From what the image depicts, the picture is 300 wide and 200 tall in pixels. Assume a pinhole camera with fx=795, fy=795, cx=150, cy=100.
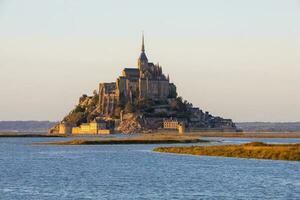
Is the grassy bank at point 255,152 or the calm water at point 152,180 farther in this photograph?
the grassy bank at point 255,152

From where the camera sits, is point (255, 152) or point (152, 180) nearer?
point (152, 180)

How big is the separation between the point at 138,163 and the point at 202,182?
2708 centimetres

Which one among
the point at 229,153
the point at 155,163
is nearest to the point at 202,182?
the point at 155,163

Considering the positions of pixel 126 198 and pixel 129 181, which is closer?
pixel 126 198

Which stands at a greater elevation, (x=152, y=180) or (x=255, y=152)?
(x=255, y=152)

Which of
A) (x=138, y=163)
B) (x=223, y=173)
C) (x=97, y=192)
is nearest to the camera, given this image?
(x=97, y=192)

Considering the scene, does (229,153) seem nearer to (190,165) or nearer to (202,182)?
(190,165)

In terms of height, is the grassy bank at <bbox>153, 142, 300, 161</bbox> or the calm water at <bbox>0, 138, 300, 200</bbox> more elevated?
the grassy bank at <bbox>153, 142, 300, 161</bbox>

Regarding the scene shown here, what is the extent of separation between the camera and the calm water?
181ft

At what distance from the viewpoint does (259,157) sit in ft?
313

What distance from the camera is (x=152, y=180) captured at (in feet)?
218

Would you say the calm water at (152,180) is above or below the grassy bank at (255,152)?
A: below

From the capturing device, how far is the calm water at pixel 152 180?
55.3 meters

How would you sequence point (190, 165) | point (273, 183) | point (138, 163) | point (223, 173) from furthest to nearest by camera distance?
point (138, 163)
point (190, 165)
point (223, 173)
point (273, 183)
